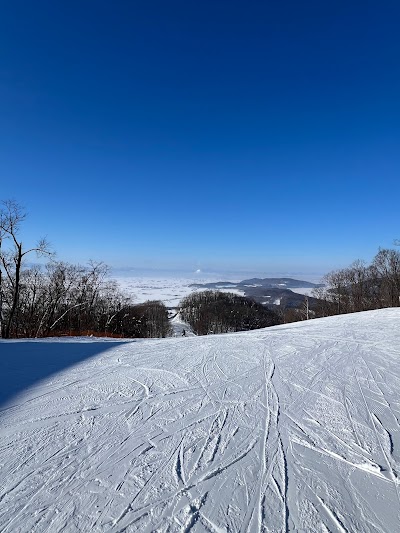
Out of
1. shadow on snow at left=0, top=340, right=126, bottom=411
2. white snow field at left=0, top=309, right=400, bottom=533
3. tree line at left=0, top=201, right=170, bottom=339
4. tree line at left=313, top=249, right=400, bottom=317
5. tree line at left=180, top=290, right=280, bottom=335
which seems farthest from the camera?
tree line at left=180, top=290, right=280, bottom=335

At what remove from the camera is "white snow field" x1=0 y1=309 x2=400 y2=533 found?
2348 mm

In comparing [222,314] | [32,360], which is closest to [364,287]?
[222,314]

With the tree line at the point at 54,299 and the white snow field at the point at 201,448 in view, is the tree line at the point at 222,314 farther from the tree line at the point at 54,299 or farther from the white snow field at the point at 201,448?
the white snow field at the point at 201,448

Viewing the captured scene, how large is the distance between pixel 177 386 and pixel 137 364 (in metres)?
1.86

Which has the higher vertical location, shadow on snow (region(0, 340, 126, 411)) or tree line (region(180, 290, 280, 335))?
shadow on snow (region(0, 340, 126, 411))

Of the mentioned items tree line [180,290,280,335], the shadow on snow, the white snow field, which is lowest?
tree line [180,290,280,335]

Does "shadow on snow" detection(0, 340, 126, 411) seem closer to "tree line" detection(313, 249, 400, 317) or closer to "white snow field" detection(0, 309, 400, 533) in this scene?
"white snow field" detection(0, 309, 400, 533)

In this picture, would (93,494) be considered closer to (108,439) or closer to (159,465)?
(159,465)

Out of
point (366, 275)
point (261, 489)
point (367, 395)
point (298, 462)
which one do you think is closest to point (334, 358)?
point (367, 395)

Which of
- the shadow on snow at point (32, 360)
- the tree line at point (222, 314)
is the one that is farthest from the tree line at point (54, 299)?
the tree line at point (222, 314)

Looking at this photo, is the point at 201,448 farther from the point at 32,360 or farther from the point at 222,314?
the point at 222,314

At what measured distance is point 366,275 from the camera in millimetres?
43625

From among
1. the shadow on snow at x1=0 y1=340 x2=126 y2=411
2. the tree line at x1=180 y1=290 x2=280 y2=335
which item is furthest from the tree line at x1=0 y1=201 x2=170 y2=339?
the tree line at x1=180 y1=290 x2=280 y2=335

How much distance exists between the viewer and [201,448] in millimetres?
3248
